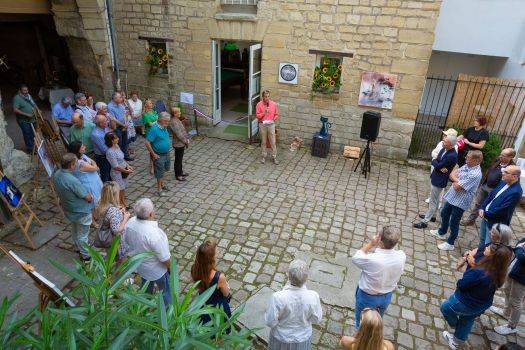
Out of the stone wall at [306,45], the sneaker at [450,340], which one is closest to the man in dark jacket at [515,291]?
the sneaker at [450,340]

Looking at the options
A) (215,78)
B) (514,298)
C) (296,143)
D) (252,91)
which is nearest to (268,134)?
(296,143)

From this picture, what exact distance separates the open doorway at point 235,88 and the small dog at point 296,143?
116 cm

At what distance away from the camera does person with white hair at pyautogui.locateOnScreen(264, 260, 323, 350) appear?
2930 millimetres

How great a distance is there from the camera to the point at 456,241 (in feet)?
19.2

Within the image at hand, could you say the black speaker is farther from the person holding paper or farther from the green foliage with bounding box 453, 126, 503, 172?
the green foliage with bounding box 453, 126, 503, 172

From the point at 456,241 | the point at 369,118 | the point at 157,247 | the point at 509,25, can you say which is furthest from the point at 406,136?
the point at 157,247

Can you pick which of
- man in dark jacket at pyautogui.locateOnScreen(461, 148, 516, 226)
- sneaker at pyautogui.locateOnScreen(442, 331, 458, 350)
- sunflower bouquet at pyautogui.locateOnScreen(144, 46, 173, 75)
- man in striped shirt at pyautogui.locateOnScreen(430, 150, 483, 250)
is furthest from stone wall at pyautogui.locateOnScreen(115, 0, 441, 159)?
sneaker at pyautogui.locateOnScreen(442, 331, 458, 350)

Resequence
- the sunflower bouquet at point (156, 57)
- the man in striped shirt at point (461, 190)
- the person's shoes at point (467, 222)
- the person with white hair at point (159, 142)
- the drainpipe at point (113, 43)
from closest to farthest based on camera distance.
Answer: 1. the man in striped shirt at point (461, 190)
2. the person's shoes at point (467, 222)
3. the person with white hair at point (159, 142)
4. the drainpipe at point (113, 43)
5. the sunflower bouquet at point (156, 57)

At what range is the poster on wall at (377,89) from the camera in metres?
8.12

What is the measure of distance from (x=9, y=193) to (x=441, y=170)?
257 inches

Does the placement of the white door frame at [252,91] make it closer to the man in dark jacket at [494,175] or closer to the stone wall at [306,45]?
the stone wall at [306,45]

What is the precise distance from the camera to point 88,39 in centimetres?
957

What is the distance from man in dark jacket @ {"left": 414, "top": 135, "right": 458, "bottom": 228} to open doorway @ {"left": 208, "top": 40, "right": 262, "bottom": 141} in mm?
4876

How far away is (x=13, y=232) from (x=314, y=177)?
Answer: 223 inches
